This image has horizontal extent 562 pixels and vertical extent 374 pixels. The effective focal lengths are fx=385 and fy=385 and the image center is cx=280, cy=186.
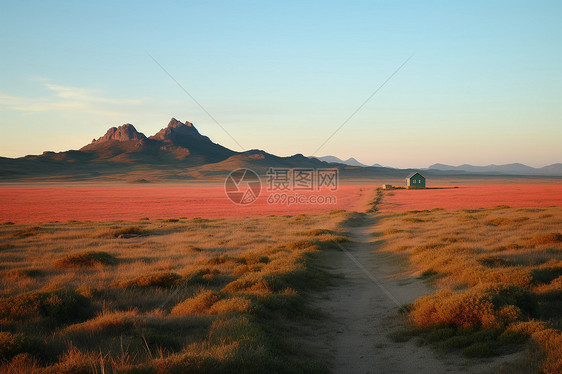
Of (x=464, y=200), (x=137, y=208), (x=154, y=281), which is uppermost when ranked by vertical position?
(x=154, y=281)

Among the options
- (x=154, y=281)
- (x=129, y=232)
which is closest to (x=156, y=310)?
(x=154, y=281)

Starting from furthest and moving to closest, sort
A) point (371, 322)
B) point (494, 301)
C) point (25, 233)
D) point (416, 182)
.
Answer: point (416, 182) → point (25, 233) → point (371, 322) → point (494, 301)

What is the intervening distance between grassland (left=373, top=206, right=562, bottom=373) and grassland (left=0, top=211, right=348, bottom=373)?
2.96 metres

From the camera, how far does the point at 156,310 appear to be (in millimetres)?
9836

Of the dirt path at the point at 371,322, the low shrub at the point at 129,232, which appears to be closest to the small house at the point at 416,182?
the low shrub at the point at 129,232

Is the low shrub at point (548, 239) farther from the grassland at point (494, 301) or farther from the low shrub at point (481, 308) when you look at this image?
the low shrub at point (481, 308)

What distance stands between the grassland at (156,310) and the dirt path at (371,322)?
Result: 77 cm

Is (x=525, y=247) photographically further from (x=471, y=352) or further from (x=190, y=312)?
(x=190, y=312)

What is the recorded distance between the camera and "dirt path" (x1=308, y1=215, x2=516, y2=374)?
7227 mm

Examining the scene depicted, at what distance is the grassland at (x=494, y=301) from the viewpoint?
22.8 ft

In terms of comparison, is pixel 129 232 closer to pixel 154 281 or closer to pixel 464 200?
pixel 154 281

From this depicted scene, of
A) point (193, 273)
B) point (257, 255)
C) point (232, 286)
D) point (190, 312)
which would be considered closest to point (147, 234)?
point (257, 255)

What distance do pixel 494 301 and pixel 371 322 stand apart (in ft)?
9.92

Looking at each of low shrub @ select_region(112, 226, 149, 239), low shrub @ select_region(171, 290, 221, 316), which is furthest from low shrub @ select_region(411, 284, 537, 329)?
low shrub @ select_region(112, 226, 149, 239)
